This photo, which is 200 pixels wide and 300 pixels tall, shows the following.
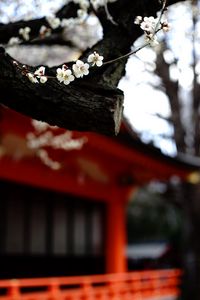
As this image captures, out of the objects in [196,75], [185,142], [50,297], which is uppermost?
[196,75]

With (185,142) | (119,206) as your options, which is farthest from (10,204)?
(185,142)

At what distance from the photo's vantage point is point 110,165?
11.9 meters

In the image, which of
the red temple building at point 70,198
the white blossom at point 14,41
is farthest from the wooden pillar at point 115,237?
the white blossom at point 14,41

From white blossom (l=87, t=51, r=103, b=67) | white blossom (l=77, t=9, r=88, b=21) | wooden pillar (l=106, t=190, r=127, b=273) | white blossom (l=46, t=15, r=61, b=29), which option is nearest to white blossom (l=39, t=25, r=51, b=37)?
white blossom (l=46, t=15, r=61, b=29)

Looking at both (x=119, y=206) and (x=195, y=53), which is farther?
(x=119, y=206)

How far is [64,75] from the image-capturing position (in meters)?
2.87

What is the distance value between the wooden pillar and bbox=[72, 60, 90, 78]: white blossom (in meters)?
9.84

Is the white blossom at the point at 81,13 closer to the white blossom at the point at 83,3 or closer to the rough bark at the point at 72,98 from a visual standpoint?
the white blossom at the point at 83,3

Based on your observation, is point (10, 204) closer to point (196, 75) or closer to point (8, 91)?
point (196, 75)

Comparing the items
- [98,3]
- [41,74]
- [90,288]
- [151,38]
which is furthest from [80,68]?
[90,288]

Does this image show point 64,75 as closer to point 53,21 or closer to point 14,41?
point 53,21

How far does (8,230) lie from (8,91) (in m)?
7.11

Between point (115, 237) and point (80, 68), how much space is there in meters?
9.97

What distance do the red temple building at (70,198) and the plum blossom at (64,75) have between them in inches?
211
